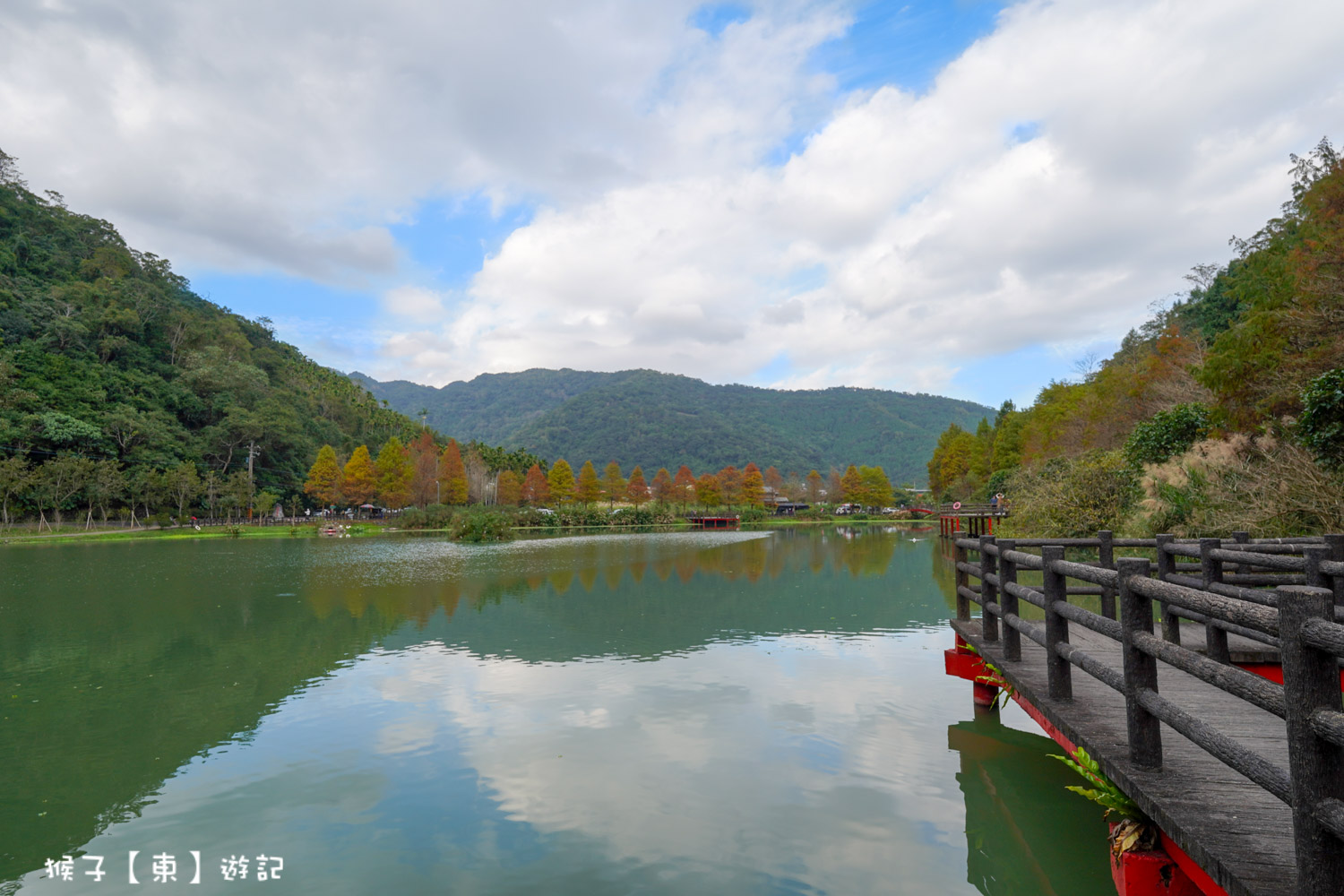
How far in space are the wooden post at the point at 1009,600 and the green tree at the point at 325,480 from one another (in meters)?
70.9

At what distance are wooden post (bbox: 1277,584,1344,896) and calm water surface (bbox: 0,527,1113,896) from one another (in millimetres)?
2578

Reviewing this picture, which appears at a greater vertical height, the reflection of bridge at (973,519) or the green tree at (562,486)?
the green tree at (562,486)

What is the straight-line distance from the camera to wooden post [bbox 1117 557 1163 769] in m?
3.41

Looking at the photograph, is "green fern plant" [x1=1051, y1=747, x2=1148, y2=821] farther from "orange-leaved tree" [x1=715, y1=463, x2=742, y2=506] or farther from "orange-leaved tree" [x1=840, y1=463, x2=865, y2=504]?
"orange-leaved tree" [x1=840, y1=463, x2=865, y2=504]

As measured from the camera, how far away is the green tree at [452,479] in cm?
7069

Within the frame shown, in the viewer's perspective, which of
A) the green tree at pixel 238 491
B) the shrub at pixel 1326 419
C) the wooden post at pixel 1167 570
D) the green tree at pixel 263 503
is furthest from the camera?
the green tree at pixel 263 503

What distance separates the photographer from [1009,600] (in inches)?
233

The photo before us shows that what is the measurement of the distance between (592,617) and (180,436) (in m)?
67.9

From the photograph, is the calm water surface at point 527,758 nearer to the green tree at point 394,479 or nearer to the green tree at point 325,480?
the green tree at point 394,479

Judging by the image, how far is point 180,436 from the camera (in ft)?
217

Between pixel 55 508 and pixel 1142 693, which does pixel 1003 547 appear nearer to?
pixel 1142 693

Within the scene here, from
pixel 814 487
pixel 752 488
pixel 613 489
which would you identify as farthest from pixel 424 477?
pixel 814 487

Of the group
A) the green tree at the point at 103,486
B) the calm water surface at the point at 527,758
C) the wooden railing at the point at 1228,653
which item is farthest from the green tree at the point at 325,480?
the wooden railing at the point at 1228,653

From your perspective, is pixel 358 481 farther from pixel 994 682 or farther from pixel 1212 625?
pixel 1212 625
